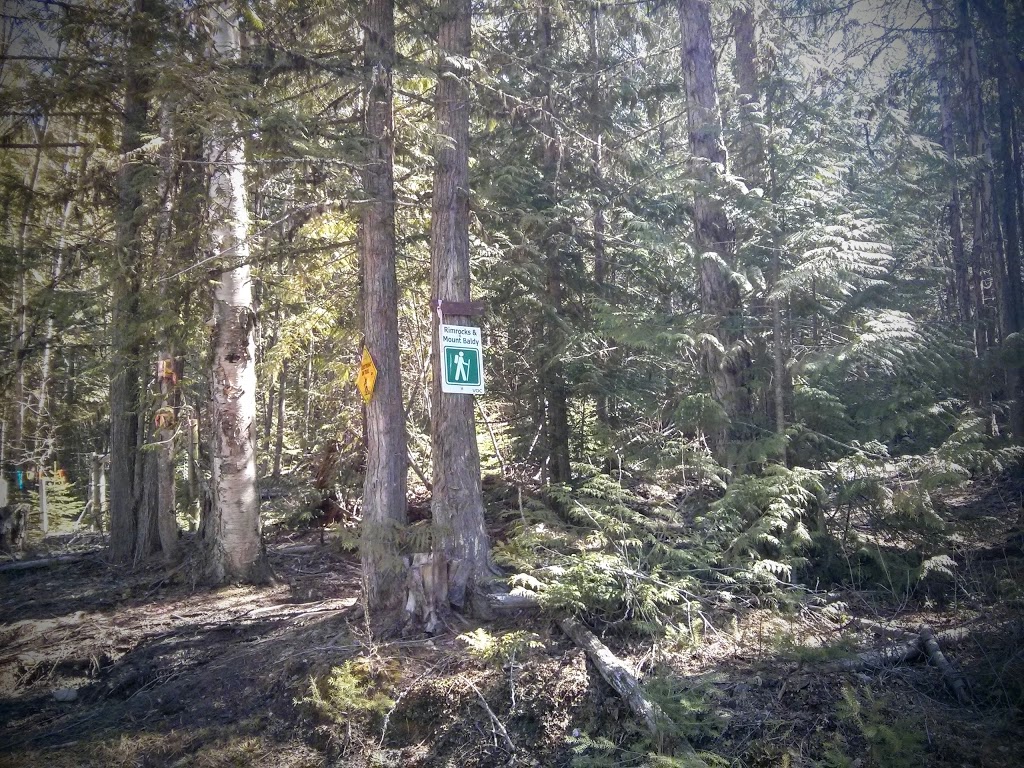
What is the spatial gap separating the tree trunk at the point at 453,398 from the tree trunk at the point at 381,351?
0.44 m

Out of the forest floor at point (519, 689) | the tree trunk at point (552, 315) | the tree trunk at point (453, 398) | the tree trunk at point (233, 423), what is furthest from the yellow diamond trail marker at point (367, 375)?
the tree trunk at point (552, 315)

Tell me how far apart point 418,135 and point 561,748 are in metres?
6.84

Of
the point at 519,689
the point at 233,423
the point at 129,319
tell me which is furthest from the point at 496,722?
the point at 129,319

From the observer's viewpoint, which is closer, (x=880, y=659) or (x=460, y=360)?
(x=880, y=659)

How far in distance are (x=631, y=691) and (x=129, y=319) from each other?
8.43m

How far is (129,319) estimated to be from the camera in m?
9.84

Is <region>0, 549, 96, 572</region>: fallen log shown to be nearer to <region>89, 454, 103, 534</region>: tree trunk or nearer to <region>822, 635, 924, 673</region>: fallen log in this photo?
<region>89, 454, 103, 534</region>: tree trunk

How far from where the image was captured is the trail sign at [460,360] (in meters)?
7.46

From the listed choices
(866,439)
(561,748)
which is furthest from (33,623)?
(866,439)

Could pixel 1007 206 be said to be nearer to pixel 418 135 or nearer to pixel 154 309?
pixel 418 135

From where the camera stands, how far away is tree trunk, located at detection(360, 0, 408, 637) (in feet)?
25.1

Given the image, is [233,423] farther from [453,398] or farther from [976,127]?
[976,127]

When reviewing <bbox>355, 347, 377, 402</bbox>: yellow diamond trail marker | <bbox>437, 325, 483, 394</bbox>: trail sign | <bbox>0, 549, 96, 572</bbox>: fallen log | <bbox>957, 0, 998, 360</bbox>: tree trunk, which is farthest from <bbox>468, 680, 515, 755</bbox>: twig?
<bbox>957, 0, 998, 360</bbox>: tree trunk

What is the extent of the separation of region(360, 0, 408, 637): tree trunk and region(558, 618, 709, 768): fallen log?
2.08 meters
